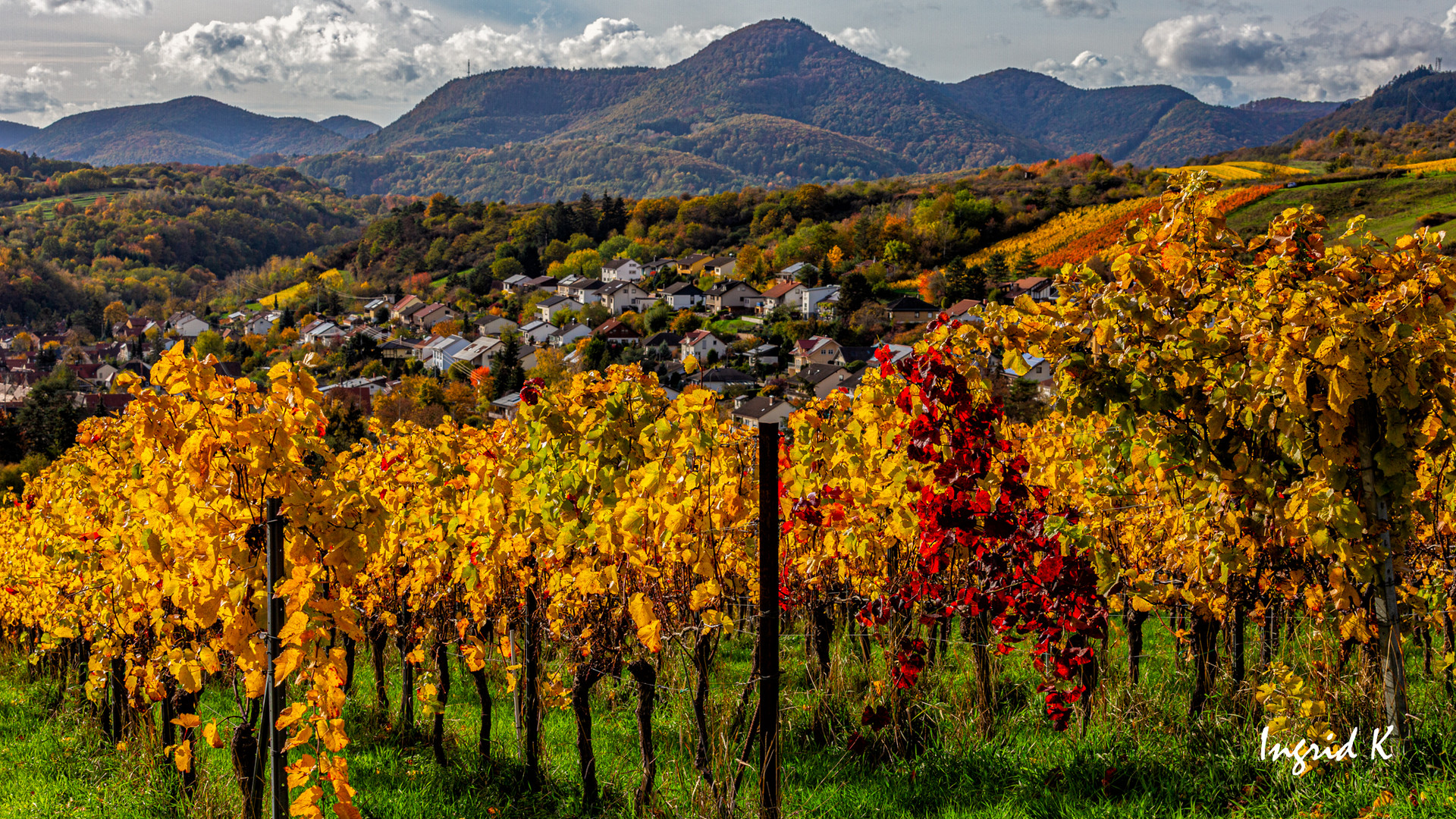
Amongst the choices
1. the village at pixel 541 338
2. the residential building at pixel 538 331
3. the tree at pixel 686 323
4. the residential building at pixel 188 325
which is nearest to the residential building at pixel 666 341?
the village at pixel 541 338

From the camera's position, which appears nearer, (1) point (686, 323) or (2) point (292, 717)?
(2) point (292, 717)

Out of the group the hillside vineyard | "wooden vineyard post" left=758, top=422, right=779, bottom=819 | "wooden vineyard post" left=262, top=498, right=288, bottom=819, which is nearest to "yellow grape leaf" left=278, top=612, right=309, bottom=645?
the hillside vineyard

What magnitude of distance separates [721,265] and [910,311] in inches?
965

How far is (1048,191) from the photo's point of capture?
72.8 metres

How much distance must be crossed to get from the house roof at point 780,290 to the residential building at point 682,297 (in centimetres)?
538

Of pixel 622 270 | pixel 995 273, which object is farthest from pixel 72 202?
pixel 995 273

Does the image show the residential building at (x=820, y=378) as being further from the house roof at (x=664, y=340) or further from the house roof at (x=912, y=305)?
the house roof at (x=664, y=340)

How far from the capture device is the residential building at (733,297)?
213 feet

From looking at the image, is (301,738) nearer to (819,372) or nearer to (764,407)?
(764,407)

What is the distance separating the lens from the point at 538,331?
211 ft

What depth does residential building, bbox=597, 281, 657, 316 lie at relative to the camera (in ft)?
225

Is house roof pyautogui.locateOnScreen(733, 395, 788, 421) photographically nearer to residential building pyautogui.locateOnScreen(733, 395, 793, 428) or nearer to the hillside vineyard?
residential building pyautogui.locateOnScreen(733, 395, 793, 428)

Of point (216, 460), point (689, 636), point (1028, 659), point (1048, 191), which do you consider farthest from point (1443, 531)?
point (1048, 191)

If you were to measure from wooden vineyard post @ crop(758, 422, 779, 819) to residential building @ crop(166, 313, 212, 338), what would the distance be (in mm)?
89129
